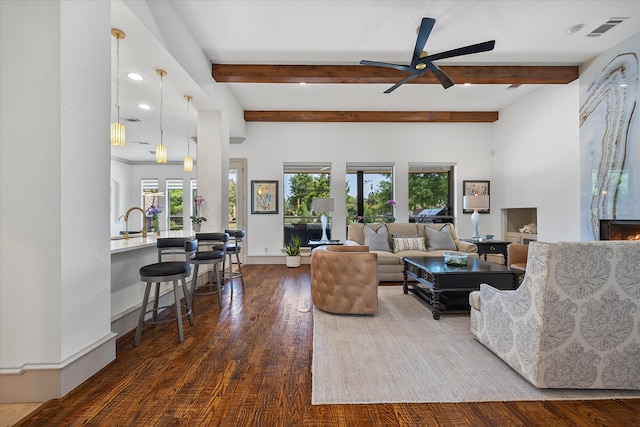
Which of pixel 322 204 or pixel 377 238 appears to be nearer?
pixel 377 238

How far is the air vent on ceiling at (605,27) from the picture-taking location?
11.4 feet

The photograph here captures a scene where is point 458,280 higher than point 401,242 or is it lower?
Result: lower

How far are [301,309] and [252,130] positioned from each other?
4501 millimetres

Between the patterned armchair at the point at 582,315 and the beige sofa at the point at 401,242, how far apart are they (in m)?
3.02

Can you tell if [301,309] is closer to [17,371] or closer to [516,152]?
[17,371]

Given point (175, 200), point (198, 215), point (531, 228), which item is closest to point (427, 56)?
point (198, 215)

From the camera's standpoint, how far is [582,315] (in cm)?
181

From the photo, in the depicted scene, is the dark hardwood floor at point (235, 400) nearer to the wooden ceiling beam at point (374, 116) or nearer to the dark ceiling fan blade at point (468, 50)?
the dark ceiling fan blade at point (468, 50)

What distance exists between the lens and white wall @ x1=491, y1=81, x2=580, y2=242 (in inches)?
185

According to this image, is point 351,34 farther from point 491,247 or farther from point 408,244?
point 491,247

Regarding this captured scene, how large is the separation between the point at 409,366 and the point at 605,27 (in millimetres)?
4523

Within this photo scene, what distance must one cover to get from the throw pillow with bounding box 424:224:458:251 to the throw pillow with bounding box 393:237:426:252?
18cm

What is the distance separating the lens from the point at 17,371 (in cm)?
182

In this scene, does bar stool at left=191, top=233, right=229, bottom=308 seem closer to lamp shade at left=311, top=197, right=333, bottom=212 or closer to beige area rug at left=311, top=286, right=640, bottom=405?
beige area rug at left=311, top=286, right=640, bottom=405
